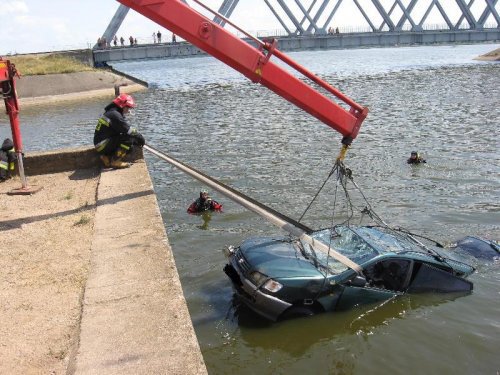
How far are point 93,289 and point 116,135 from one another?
5796 mm

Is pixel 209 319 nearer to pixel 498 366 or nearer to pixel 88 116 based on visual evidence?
pixel 498 366

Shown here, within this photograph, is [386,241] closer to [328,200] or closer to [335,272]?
[335,272]

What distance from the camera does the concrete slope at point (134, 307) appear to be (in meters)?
4.46

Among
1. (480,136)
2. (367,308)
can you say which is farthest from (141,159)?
(480,136)

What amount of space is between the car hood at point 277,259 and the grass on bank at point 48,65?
48.2 metres

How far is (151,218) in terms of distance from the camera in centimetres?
806

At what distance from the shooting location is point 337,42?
65.7 m

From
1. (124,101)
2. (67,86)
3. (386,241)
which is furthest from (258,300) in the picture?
(67,86)

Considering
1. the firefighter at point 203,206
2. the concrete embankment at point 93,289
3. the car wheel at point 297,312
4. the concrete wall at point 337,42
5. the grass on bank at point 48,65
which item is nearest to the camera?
the concrete embankment at point 93,289

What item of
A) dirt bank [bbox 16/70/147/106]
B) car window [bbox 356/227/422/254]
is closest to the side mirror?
car window [bbox 356/227/422/254]

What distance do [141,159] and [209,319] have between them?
5.73m

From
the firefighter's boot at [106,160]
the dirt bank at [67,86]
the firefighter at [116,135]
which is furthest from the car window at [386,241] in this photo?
the dirt bank at [67,86]

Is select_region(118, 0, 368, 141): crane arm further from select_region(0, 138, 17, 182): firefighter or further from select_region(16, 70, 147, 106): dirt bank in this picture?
select_region(16, 70, 147, 106): dirt bank

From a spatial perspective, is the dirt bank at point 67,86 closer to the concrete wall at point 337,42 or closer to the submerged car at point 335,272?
the concrete wall at point 337,42
